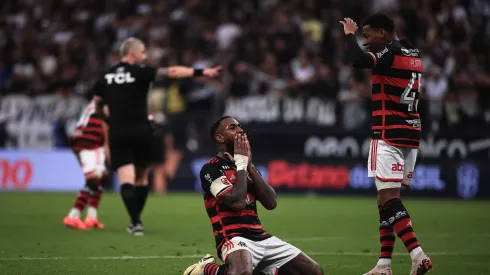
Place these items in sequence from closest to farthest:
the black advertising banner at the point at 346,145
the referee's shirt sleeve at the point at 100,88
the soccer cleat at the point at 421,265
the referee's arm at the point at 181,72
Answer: the soccer cleat at the point at 421,265, the referee's arm at the point at 181,72, the referee's shirt sleeve at the point at 100,88, the black advertising banner at the point at 346,145

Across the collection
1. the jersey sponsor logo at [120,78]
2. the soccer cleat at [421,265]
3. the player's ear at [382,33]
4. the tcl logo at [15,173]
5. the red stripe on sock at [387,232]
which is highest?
the player's ear at [382,33]

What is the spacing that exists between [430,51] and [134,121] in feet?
34.7

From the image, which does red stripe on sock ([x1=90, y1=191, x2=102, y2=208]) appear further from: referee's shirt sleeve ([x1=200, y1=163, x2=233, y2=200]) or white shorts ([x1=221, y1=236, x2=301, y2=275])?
→ white shorts ([x1=221, y1=236, x2=301, y2=275])

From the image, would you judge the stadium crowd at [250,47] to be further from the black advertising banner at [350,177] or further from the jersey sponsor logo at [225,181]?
the jersey sponsor logo at [225,181]

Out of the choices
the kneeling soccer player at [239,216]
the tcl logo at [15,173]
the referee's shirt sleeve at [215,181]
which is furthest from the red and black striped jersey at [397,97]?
the tcl logo at [15,173]

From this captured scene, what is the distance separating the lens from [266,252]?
23.4ft

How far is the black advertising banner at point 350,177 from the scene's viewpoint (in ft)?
62.5

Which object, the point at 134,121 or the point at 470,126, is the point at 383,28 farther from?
the point at 470,126

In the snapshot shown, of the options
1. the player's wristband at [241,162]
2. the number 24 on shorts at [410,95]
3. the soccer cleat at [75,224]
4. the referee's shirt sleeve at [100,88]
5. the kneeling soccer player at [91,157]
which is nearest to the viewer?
the player's wristband at [241,162]

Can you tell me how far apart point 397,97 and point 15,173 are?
50.1 feet

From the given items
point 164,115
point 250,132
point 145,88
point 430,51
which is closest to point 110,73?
point 145,88

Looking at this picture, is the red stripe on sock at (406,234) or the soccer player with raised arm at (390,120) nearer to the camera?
the red stripe on sock at (406,234)

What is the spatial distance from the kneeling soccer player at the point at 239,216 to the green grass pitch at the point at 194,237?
1347 mm

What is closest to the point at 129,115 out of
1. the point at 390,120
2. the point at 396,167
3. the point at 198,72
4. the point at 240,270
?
the point at 198,72
